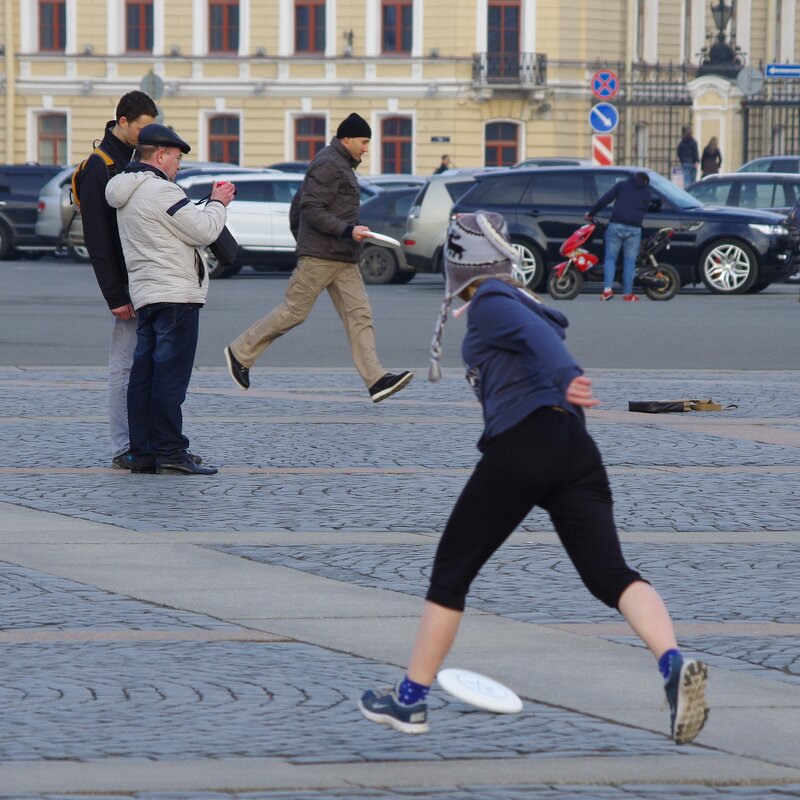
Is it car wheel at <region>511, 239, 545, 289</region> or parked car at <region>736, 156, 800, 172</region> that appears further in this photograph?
parked car at <region>736, 156, 800, 172</region>

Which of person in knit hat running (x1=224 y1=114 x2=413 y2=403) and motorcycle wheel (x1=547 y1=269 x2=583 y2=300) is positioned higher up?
person in knit hat running (x1=224 y1=114 x2=413 y2=403)

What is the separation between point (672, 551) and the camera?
26.7 ft

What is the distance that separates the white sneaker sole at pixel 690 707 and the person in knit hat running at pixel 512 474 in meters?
0.16

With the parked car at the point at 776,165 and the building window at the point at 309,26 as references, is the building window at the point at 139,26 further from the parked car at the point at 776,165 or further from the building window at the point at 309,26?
the parked car at the point at 776,165

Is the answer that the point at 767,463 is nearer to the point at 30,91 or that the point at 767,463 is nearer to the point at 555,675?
the point at 555,675

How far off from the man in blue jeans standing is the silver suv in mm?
2995

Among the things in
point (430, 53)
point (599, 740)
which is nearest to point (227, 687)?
point (599, 740)

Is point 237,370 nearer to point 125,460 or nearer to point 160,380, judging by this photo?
point 125,460

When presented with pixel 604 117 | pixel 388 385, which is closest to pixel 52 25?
pixel 604 117

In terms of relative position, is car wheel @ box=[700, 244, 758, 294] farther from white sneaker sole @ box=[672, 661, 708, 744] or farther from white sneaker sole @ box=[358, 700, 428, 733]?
white sneaker sole @ box=[672, 661, 708, 744]

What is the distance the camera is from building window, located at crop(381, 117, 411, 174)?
59812mm

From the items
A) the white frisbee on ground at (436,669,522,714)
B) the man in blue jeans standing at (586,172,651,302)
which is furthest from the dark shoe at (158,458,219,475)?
the man in blue jeans standing at (586,172,651,302)

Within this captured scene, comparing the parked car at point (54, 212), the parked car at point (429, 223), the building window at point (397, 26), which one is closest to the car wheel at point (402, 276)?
the parked car at point (429, 223)

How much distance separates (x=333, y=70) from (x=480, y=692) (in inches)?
2167
